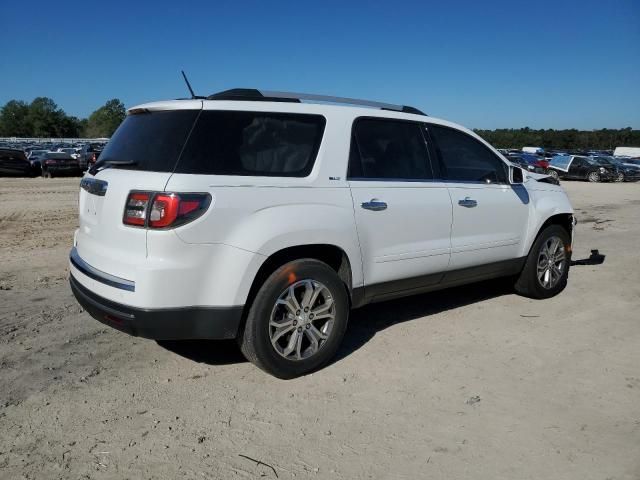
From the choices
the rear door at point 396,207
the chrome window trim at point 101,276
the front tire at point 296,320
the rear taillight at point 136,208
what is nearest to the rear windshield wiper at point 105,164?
the rear taillight at point 136,208

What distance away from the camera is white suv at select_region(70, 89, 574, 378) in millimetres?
3287

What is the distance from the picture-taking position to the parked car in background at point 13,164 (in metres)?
24.9

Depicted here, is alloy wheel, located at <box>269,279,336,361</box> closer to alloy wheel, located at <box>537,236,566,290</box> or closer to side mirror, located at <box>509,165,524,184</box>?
A: side mirror, located at <box>509,165,524,184</box>

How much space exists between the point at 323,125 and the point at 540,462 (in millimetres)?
2546

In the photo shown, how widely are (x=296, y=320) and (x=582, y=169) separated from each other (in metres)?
31.9

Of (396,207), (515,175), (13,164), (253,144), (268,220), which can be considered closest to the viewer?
(268,220)

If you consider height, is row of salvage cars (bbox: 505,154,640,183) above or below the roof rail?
below

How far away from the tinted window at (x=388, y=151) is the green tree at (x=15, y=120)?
546 feet

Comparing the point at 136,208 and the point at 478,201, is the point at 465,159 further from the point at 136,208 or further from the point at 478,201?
the point at 136,208

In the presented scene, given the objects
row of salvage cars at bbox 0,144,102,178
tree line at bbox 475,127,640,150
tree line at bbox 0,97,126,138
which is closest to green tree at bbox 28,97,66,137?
tree line at bbox 0,97,126,138

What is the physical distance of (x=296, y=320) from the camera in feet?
12.4

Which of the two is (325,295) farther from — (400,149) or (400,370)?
(400,149)

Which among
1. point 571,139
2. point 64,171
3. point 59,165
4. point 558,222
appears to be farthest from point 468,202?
point 571,139

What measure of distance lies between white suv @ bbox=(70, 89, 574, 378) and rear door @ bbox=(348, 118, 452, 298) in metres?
0.01
